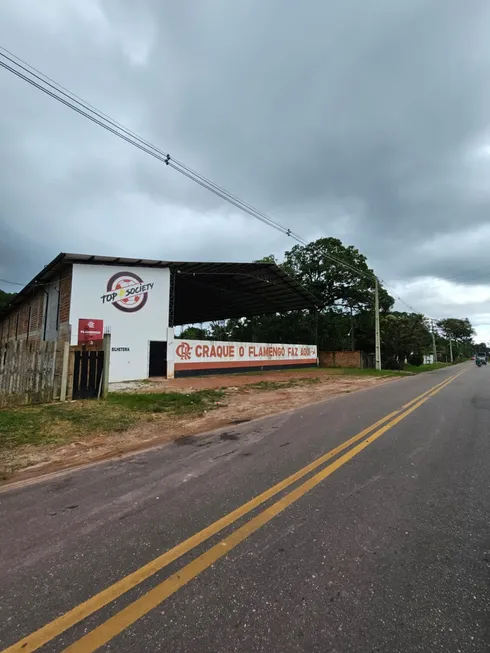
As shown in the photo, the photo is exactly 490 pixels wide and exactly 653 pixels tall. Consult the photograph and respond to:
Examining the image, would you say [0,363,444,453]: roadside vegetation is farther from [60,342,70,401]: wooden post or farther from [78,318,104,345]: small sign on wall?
[78,318,104,345]: small sign on wall

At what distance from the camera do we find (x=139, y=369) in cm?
2094

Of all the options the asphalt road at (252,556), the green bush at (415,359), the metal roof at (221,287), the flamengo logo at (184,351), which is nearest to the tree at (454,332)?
the green bush at (415,359)

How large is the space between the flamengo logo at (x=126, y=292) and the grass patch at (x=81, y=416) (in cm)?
983

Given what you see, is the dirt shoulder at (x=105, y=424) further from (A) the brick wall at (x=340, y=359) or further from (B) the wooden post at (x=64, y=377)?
(A) the brick wall at (x=340, y=359)

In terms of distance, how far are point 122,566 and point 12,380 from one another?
8858 millimetres

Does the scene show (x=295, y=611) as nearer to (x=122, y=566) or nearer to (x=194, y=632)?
(x=194, y=632)

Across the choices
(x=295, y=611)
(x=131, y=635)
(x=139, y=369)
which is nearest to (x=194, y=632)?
(x=131, y=635)

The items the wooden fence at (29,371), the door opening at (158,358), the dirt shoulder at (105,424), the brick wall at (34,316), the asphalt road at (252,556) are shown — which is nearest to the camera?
the asphalt road at (252,556)

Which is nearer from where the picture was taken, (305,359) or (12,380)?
(12,380)

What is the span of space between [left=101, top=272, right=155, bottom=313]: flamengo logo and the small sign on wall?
1.32 m

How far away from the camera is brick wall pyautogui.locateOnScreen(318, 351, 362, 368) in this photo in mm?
38281

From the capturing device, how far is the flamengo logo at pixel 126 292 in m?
20.4

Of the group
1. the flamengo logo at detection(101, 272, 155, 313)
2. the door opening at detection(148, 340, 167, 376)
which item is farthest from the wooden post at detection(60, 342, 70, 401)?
the door opening at detection(148, 340, 167, 376)

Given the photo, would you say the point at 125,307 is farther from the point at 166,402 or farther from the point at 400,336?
the point at 400,336
